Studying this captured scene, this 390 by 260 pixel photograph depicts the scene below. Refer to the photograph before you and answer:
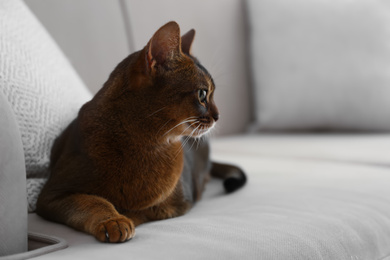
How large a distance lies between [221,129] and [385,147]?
74 cm

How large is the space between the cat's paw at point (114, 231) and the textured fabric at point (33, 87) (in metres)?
0.29

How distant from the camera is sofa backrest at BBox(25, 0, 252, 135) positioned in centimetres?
145

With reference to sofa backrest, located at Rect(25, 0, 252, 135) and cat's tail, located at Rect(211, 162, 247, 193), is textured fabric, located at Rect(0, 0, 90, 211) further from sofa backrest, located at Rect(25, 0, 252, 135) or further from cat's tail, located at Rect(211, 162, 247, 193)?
cat's tail, located at Rect(211, 162, 247, 193)

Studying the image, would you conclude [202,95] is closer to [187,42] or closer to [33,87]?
[187,42]

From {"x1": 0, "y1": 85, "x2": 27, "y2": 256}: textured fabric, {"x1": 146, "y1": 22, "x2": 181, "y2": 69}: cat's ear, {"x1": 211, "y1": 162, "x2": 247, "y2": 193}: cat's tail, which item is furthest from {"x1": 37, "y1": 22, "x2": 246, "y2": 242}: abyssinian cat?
{"x1": 211, "y1": 162, "x2": 247, "y2": 193}: cat's tail

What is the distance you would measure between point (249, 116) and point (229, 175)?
990 millimetres

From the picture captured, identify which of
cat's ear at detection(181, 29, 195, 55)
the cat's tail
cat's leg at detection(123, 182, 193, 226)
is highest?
cat's ear at detection(181, 29, 195, 55)

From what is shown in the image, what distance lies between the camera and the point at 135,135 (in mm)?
889

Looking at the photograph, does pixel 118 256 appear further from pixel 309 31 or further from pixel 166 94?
pixel 309 31

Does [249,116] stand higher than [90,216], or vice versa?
[90,216]

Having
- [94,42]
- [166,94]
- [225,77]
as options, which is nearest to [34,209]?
[166,94]

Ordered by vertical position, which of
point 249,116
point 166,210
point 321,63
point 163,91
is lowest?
point 249,116

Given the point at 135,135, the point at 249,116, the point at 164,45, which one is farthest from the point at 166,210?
the point at 249,116

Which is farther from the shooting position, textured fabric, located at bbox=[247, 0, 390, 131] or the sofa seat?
textured fabric, located at bbox=[247, 0, 390, 131]
